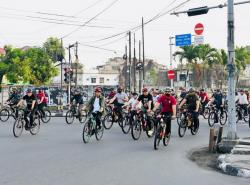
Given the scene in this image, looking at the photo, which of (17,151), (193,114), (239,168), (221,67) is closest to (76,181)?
(239,168)

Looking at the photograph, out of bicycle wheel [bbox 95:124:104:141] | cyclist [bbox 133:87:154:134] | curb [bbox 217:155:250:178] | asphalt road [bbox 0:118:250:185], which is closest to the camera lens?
asphalt road [bbox 0:118:250:185]

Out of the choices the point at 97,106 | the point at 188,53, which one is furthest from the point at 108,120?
the point at 188,53

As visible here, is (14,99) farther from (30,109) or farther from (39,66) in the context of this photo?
(39,66)

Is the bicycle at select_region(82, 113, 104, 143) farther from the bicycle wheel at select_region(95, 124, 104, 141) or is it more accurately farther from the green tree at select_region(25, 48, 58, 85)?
the green tree at select_region(25, 48, 58, 85)

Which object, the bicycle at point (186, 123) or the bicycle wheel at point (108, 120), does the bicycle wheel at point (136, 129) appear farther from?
the bicycle wheel at point (108, 120)

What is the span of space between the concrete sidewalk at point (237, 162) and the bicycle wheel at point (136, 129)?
13.3 ft

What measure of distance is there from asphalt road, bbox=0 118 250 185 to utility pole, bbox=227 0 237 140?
53.3 inches

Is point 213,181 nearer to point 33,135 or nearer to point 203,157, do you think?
point 203,157

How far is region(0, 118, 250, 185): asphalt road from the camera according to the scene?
7703 mm

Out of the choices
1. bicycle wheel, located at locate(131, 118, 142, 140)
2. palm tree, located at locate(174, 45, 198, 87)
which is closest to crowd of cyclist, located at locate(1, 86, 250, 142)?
bicycle wheel, located at locate(131, 118, 142, 140)

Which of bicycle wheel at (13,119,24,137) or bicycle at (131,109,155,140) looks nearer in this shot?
bicycle at (131,109,155,140)

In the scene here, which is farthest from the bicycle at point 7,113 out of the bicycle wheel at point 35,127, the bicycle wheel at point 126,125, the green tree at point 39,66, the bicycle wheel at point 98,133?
the green tree at point 39,66

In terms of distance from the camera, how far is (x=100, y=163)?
953 centimetres

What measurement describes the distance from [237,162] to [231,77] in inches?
146
